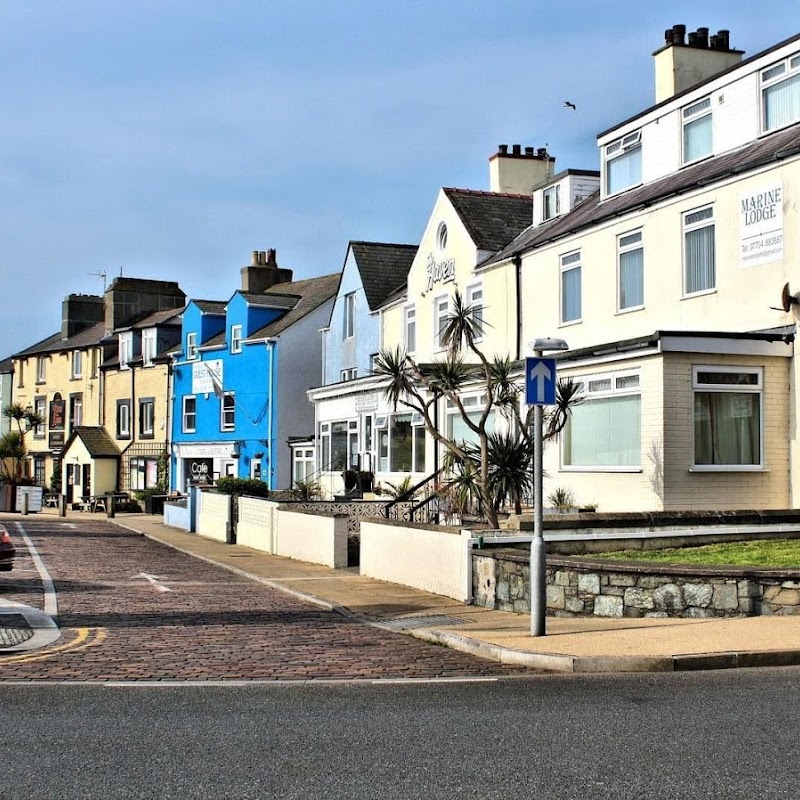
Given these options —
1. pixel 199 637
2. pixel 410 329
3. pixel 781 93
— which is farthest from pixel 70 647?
pixel 410 329

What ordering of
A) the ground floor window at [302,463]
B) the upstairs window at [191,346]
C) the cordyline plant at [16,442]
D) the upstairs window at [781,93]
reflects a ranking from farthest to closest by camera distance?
the cordyline plant at [16,442] < the upstairs window at [191,346] < the ground floor window at [302,463] < the upstairs window at [781,93]

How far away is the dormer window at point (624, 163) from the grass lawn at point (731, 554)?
11188mm

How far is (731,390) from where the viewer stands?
792 inches

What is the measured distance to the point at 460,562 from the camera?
16.8m

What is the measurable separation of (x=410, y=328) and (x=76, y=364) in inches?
1383

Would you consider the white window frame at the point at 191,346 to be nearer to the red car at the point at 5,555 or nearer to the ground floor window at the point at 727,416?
the red car at the point at 5,555

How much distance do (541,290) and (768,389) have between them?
28.0 ft

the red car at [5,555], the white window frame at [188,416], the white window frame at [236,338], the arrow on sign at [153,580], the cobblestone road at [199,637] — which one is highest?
the white window frame at [236,338]

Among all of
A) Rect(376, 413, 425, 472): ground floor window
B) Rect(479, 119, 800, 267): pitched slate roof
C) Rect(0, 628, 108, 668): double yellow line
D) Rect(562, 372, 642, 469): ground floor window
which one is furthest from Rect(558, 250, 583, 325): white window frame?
Rect(0, 628, 108, 668): double yellow line

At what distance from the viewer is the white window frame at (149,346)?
5675 centimetres

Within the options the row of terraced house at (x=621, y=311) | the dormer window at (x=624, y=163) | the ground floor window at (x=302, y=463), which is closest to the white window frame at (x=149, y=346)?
the row of terraced house at (x=621, y=311)

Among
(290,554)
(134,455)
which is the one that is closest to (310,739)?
(290,554)

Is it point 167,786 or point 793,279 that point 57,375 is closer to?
point 793,279

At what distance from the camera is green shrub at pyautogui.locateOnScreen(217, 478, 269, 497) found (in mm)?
35594
